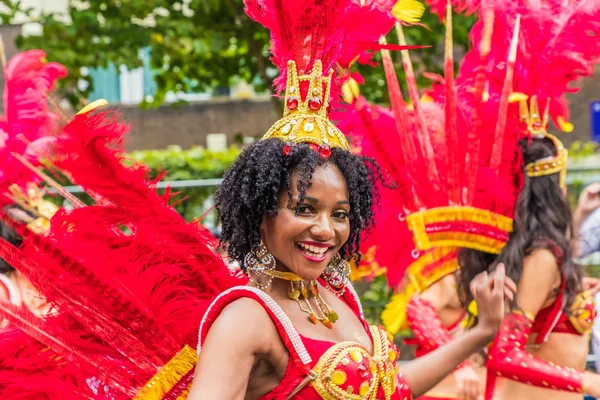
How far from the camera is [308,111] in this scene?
263cm

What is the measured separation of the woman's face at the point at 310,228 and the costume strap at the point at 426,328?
207 cm

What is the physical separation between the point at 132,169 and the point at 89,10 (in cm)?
509

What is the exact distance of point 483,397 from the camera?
4.31 m

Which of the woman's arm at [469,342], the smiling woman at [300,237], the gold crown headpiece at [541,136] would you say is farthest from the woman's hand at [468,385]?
the smiling woman at [300,237]

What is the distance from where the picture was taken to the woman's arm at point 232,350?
226 centimetres

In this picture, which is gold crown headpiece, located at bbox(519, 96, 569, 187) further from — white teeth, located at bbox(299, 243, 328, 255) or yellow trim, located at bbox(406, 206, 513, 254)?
white teeth, located at bbox(299, 243, 328, 255)

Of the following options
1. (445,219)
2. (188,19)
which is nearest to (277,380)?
(445,219)

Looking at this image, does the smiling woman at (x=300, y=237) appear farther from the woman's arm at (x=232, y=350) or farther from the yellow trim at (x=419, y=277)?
the yellow trim at (x=419, y=277)

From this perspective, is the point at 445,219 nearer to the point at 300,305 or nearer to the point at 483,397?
the point at 483,397

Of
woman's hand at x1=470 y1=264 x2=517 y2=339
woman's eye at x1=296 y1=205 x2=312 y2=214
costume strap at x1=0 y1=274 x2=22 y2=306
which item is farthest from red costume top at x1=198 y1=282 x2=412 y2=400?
costume strap at x1=0 y1=274 x2=22 y2=306

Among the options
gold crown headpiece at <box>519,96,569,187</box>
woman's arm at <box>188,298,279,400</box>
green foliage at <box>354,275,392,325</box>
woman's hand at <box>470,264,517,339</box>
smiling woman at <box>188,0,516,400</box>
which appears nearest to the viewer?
woman's arm at <box>188,298,279,400</box>

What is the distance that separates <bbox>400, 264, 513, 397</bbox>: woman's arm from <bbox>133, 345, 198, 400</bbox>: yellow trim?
66 cm

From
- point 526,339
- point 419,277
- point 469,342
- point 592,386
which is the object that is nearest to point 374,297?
point 419,277

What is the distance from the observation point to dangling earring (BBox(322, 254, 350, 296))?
109 inches
